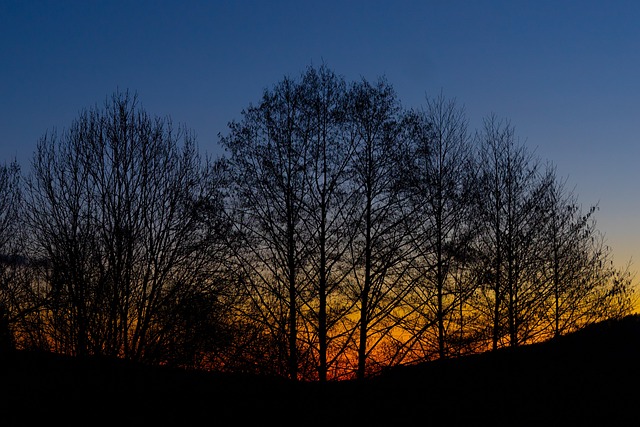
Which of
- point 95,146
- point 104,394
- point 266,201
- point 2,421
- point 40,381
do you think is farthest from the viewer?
point 95,146

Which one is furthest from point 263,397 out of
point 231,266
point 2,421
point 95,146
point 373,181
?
point 95,146

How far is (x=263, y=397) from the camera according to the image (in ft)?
34.3

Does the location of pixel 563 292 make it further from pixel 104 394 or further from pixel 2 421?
pixel 2 421

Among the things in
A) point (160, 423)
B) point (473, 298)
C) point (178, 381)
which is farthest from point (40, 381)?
point (473, 298)

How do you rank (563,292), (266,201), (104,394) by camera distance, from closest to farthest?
(104,394) < (266,201) < (563,292)

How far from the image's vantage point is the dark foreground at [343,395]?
30.0ft

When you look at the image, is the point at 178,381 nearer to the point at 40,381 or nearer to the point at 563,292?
the point at 40,381

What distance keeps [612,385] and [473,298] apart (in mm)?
8811

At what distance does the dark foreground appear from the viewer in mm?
9141

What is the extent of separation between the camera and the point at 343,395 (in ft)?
34.9

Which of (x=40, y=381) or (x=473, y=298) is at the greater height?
(x=473, y=298)

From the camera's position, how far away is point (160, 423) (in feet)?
29.5

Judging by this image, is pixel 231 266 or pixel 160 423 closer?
pixel 160 423

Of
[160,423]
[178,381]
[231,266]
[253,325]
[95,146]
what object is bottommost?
[160,423]
